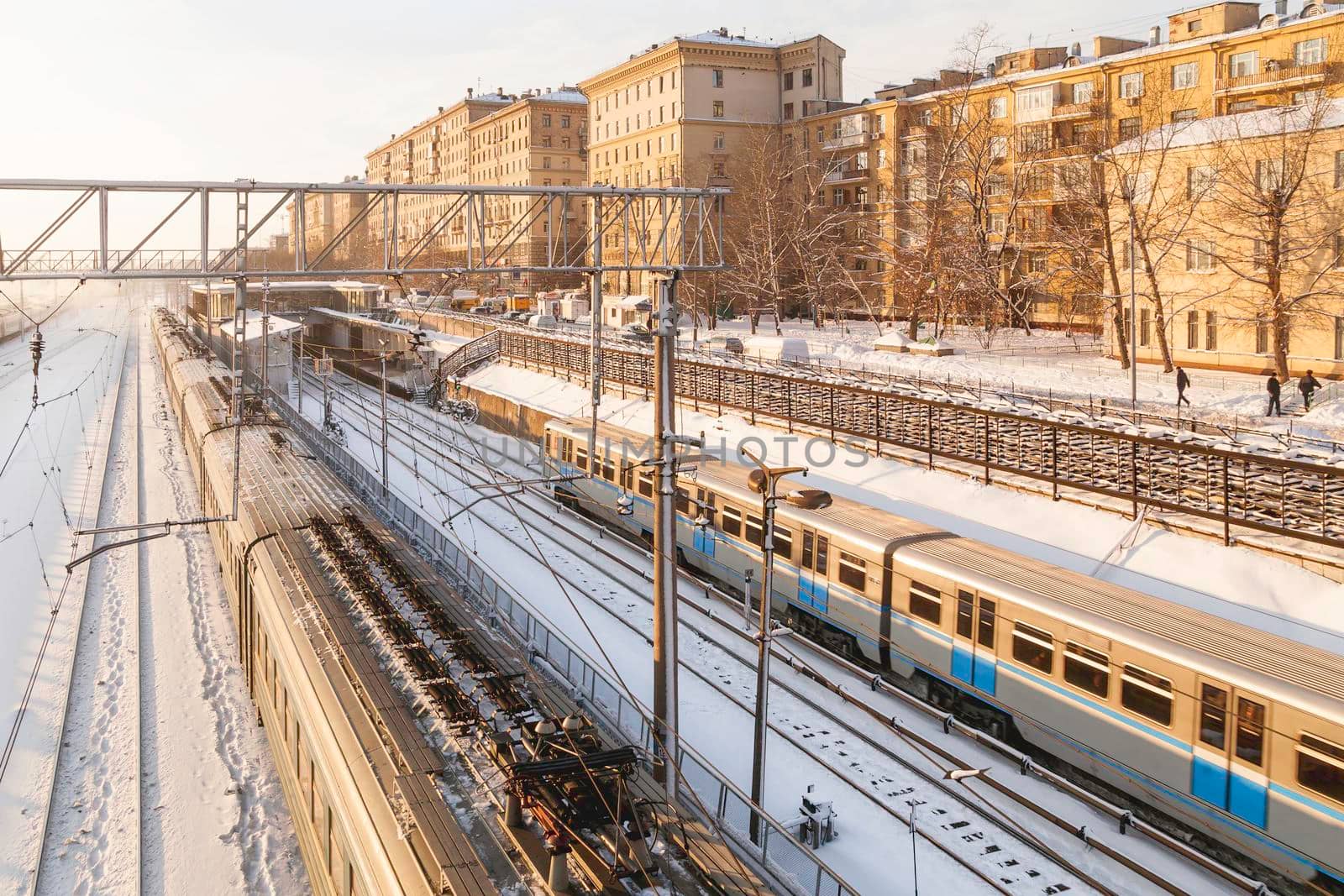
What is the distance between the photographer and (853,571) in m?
16.4

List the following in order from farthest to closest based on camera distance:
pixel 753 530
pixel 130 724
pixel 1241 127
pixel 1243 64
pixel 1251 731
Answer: pixel 1243 64, pixel 1241 127, pixel 753 530, pixel 130 724, pixel 1251 731

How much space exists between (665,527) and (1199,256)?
3194 centimetres

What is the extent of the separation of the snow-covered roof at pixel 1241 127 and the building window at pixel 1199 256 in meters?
3.28

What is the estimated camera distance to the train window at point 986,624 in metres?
13.7

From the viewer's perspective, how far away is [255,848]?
13.4 metres

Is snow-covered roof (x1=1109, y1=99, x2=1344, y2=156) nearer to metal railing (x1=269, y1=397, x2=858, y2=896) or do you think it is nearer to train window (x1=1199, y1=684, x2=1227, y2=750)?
train window (x1=1199, y1=684, x2=1227, y2=750)

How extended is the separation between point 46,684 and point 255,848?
7.86m

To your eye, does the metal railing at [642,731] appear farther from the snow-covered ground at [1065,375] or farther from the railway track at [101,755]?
the snow-covered ground at [1065,375]

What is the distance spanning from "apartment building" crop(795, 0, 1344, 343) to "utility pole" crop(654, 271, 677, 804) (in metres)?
34.0

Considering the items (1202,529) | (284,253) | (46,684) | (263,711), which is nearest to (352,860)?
(263,711)

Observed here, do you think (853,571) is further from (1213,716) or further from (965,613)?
(1213,716)

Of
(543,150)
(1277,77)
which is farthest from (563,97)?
(1277,77)

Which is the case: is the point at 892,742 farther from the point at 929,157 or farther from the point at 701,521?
the point at 929,157

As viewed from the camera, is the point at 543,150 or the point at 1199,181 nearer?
the point at 1199,181
